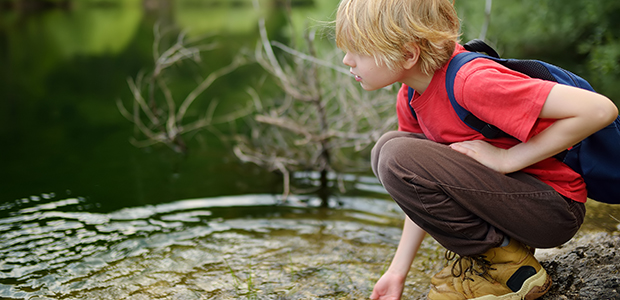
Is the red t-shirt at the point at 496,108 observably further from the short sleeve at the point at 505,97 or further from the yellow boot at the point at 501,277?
the yellow boot at the point at 501,277

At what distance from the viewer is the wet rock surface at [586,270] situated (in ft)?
4.95

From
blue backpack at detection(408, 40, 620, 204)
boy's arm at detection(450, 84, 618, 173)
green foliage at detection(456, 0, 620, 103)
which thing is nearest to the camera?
boy's arm at detection(450, 84, 618, 173)

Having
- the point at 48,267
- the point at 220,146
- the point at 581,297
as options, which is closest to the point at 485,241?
the point at 581,297

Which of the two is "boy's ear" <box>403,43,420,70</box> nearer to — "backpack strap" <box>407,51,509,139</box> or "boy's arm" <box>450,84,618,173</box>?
"backpack strap" <box>407,51,509,139</box>

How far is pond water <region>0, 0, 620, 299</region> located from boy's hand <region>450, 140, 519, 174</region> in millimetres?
641

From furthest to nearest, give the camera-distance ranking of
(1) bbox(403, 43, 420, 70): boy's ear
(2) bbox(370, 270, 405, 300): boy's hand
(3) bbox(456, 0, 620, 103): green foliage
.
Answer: (3) bbox(456, 0, 620, 103): green foliage, (2) bbox(370, 270, 405, 300): boy's hand, (1) bbox(403, 43, 420, 70): boy's ear

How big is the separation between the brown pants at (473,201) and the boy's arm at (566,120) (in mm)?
99

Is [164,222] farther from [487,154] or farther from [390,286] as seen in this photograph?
[487,154]

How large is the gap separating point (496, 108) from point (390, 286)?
734 mm

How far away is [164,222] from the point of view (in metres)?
2.81

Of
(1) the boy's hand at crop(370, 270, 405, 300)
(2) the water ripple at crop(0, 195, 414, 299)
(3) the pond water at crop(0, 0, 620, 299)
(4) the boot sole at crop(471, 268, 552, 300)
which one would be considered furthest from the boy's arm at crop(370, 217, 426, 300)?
(2) the water ripple at crop(0, 195, 414, 299)

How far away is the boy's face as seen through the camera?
1521mm

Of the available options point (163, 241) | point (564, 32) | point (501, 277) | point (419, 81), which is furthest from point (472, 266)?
point (564, 32)

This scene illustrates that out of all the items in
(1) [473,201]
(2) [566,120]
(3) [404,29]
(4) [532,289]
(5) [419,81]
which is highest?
(3) [404,29]
